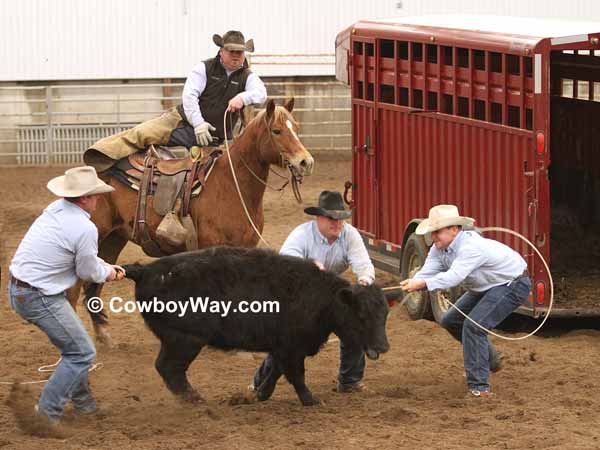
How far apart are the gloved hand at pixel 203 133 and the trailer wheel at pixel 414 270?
1980 millimetres

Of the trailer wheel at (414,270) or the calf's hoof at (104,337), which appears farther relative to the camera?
the trailer wheel at (414,270)

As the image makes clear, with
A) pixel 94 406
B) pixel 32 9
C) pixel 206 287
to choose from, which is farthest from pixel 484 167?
pixel 32 9

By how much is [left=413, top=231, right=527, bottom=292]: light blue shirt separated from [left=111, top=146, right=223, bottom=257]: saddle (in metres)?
2.58

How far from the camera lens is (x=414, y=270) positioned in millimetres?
10547

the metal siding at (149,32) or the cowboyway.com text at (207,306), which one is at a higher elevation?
the metal siding at (149,32)

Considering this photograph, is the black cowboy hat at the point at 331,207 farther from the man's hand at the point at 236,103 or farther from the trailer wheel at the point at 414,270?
the trailer wheel at the point at 414,270

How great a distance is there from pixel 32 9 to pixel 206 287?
16103 mm

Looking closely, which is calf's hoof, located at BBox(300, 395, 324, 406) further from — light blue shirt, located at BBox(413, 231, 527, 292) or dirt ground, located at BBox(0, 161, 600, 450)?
light blue shirt, located at BBox(413, 231, 527, 292)

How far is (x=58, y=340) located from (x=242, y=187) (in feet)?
9.72

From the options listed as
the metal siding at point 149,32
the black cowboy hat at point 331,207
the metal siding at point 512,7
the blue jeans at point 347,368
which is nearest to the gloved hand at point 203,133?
the black cowboy hat at point 331,207

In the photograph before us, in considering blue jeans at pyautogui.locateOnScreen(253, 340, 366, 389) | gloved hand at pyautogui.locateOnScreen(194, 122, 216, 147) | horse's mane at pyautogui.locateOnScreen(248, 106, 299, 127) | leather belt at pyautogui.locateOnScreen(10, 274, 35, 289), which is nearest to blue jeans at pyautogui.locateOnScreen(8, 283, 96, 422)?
leather belt at pyautogui.locateOnScreen(10, 274, 35, 289)

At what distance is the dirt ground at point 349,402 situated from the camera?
6.78 m

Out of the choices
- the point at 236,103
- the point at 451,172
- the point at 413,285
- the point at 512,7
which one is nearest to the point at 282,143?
the point at 236,103

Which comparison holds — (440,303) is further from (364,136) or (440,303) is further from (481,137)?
(364,136)
